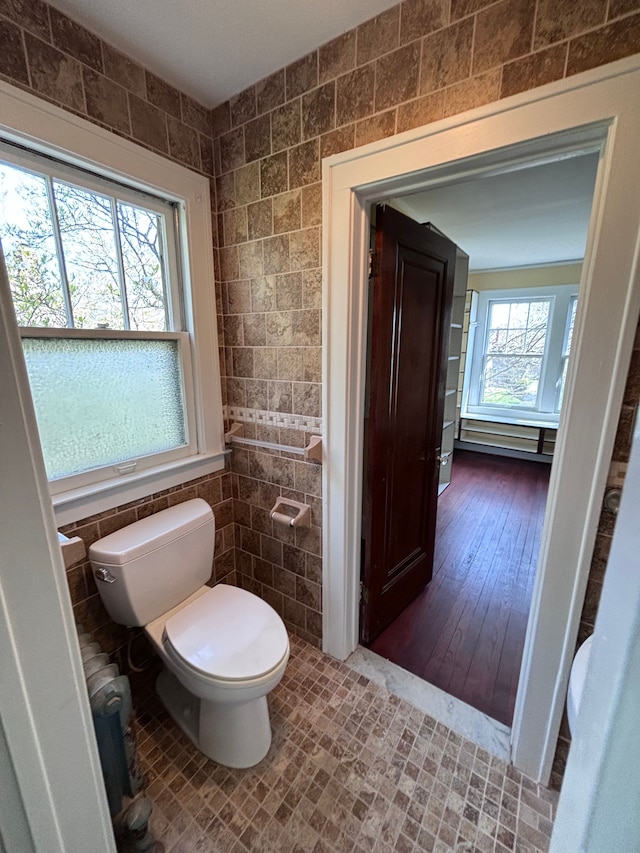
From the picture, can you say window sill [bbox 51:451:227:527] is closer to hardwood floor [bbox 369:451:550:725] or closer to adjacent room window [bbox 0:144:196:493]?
adjacent room window [bbox 0:144:196:493]

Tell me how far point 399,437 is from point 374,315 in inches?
23.8

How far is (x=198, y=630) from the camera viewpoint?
1294 millimetres

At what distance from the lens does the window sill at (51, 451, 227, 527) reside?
1.28 metres

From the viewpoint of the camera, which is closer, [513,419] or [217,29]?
[217,29]

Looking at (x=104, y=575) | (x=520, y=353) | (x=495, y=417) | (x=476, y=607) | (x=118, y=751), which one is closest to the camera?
(x=118, y=751)

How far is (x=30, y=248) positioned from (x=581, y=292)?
1.72m

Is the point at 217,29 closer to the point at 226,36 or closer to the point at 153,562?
the point at 226,36

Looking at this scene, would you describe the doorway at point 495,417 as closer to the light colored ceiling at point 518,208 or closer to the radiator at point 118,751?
the light colored ceiling at point 518,208

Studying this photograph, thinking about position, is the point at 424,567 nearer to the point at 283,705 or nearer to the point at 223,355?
the point at 283,705

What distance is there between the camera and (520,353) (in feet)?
14.8

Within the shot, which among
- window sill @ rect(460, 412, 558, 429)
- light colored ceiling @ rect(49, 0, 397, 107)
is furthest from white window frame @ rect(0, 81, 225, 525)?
window sill @ rect(460, 412, 558, 429)

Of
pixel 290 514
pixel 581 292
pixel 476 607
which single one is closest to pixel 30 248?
pixel 290 514

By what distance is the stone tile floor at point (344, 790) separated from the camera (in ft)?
3.59

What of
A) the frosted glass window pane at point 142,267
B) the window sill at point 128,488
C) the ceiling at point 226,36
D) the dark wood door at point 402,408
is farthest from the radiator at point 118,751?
the ceiling at point 226,36
